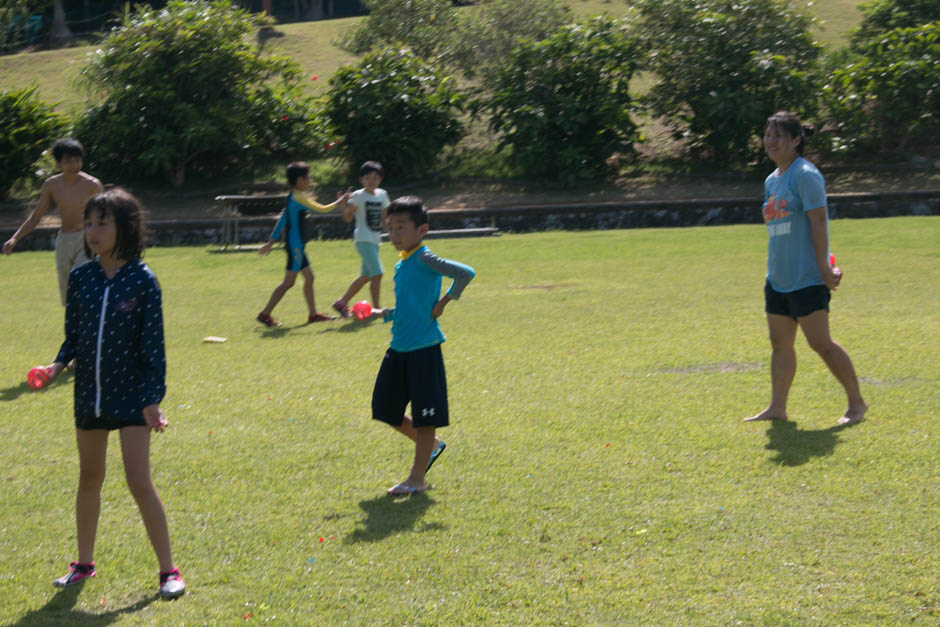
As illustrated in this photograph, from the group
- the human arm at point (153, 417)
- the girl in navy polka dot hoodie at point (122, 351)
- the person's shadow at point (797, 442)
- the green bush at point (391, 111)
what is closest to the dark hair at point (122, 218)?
the girl in navy polka dot hoodie at point (122, 351)

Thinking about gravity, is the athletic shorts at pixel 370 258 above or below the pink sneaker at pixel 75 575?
above

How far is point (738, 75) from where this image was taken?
23.0 metres

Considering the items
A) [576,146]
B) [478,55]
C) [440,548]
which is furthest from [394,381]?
[478,55]

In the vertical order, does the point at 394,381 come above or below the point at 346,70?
below

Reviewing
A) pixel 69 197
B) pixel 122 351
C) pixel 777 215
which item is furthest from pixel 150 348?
pixel 69 197

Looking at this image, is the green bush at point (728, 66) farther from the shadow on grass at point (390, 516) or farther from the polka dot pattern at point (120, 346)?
the polka dot pattern at point (120, 346)

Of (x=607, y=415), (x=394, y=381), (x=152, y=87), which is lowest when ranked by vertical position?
(x=607, y=415)

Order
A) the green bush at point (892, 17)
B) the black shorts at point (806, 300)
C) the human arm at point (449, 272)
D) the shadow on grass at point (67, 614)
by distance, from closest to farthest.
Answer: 1. the shadow on grass at point (67, 614)
2. the human arm at point (449, 272)
3. the black shorts at point (806, 300)
4. the green bush at point (892, 17)

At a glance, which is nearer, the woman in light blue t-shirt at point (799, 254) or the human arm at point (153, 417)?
the human arm at point (153, 417)

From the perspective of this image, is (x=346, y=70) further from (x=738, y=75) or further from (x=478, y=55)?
(x=738, y=75)

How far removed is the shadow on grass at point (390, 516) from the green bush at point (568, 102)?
18.5 metres

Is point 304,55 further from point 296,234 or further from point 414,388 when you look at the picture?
point 414,388

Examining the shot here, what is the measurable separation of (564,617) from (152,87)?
72.1 ft

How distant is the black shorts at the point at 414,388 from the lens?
5.00 m
